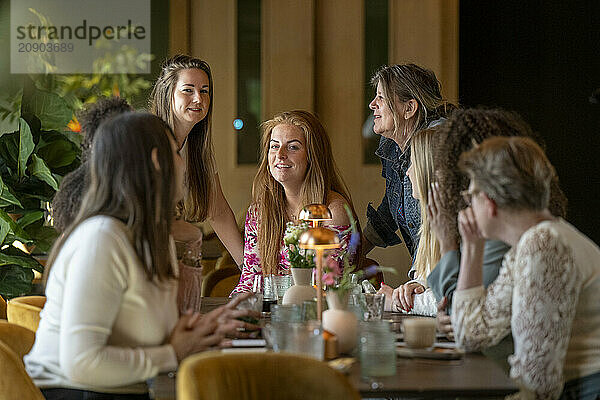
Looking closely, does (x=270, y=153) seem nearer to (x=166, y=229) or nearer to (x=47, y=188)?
(x=47, y=188)

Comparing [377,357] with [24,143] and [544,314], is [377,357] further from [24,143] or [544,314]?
[24,143]

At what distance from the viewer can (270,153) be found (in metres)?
4.38

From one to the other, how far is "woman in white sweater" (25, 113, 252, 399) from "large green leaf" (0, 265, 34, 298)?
2581mm

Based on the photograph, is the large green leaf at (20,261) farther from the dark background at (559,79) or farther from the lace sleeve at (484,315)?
the dark background at (559,79)

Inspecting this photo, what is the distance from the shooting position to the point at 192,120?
14.7ft

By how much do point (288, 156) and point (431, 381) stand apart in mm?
2385

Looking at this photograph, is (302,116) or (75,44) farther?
(75,44)

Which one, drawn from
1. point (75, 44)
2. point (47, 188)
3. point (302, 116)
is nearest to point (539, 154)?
point (302, 116)

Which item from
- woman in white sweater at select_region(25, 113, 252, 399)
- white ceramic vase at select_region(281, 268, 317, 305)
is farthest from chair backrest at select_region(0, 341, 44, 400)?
white ceramic vase at select_region(281, 268, 317, 305)

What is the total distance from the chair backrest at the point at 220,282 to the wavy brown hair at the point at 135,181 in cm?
343

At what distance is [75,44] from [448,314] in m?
4.57

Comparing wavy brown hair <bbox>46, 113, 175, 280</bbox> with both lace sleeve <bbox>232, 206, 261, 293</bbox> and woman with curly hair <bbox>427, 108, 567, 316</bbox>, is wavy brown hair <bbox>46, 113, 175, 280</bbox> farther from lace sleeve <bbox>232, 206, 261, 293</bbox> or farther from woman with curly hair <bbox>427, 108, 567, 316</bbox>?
lace sleeve <bbox>232, 206, 261, 293</bbox>

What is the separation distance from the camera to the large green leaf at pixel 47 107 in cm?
512

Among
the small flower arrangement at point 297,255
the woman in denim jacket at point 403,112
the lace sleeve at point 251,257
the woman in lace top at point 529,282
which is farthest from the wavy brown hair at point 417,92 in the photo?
the woman in lace top at point 529,282
